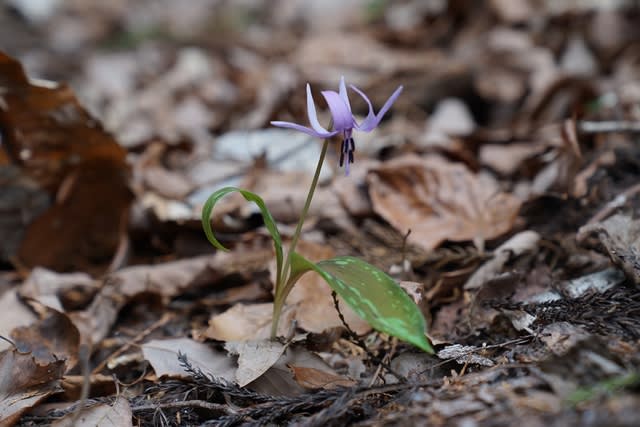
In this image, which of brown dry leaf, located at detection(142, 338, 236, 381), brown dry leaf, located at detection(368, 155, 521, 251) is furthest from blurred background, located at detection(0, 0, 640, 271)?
brown dry leaf, located at detection(142, 338, 236, 381)

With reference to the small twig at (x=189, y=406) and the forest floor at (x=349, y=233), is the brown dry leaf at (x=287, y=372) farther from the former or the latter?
the small twig at (x=189, y=406)

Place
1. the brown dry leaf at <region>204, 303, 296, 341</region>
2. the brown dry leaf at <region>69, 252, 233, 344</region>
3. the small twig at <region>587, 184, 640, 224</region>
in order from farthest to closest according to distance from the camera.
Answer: the brown dry leaf at <region>69, 252, 233, 344</region>, the small twig at <region>587, 184, 640, 224</region>, the brown dry leaf at <region>204, 303, 296, 341</region>

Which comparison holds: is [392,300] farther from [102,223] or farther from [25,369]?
[102,223]

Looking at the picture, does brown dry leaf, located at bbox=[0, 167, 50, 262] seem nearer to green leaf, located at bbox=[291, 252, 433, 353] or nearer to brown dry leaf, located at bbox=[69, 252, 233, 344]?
brown dry leaf, located at bbox=[69, 252, 233, 344]

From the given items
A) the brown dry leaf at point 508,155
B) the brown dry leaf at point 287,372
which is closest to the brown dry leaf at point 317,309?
the brown dry leaf at point 287,372

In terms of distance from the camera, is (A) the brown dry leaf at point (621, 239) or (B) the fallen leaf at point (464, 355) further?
(A) the brown dry leaf at point (621, 239)

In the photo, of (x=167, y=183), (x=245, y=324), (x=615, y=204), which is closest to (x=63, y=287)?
(x=167, y=183)

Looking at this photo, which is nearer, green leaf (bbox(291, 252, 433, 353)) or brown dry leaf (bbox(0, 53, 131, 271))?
green leaf (bbox(291, 252, 433, 353))
